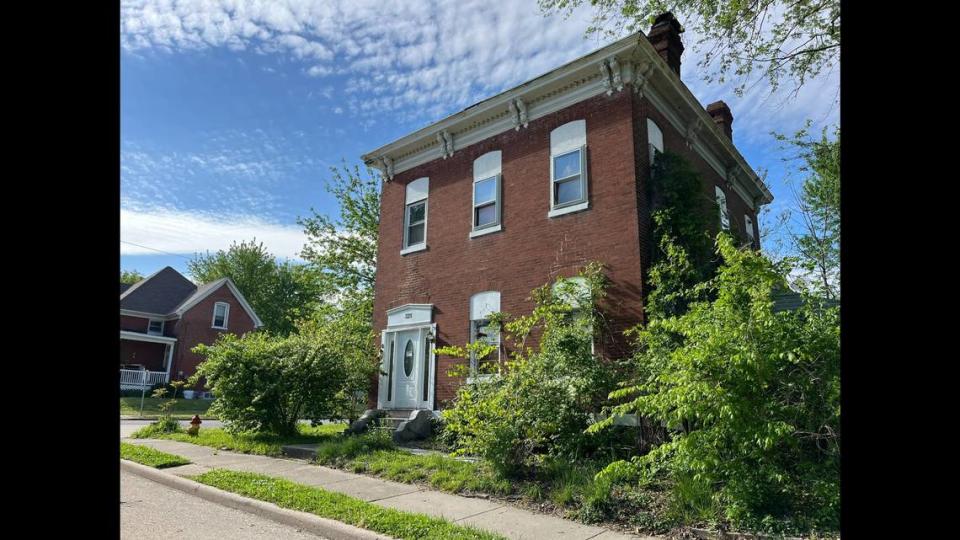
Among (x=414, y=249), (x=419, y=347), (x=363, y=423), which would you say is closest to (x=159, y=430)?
(x=363, y=423)

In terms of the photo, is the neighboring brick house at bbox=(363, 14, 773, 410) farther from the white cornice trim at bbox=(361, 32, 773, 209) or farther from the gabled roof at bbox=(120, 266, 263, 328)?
the gabled roof at bbox=(120, 266, 263, 328)

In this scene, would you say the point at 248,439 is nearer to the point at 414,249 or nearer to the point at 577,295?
the point at 414,249

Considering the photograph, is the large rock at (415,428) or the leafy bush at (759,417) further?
the large rock at (415,428)

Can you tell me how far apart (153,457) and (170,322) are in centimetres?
2991

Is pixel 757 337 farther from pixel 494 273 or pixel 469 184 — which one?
pixel 469 184

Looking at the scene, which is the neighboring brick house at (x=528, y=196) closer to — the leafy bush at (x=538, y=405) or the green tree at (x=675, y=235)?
the green tree at (x=675, y=235)

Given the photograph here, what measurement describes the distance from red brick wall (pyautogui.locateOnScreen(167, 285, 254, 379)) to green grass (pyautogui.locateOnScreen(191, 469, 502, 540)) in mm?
Answer: 30045

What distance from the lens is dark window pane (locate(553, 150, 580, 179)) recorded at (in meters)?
12.2

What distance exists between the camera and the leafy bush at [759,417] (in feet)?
18.4

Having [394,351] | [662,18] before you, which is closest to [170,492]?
[394,351]

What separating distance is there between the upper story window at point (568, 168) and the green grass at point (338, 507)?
729cm

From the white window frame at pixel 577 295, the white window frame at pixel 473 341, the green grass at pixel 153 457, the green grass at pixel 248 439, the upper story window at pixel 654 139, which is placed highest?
the upper story window at pixel 654 139

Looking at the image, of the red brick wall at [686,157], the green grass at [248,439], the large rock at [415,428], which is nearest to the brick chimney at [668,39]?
the red brick wall at [686,157]
